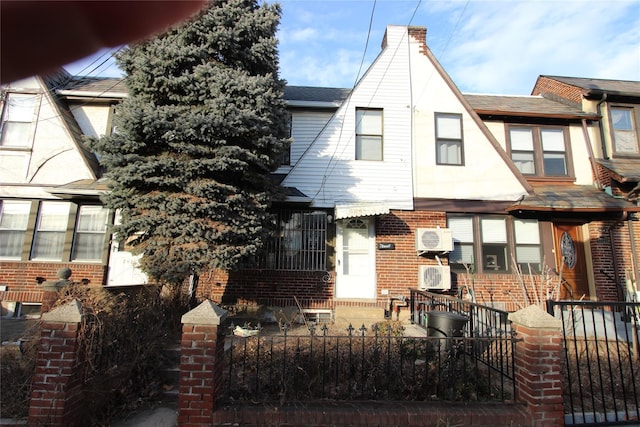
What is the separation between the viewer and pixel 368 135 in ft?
32.6

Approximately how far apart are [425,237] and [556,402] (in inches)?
216

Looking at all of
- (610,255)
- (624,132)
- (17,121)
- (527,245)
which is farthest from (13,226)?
(624,132)

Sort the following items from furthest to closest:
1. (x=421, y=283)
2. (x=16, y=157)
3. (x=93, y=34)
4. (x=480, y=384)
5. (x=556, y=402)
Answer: (x=16, y=157), (x=421, y=283), (x=480, y=384), (x=556, y=402), (x=93, y=34)

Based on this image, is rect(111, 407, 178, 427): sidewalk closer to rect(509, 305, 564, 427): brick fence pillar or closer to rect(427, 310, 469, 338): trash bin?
rect(427, 310, 469, 338): trash bin

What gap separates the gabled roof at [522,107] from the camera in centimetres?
1045

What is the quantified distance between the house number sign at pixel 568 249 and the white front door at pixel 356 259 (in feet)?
18.3

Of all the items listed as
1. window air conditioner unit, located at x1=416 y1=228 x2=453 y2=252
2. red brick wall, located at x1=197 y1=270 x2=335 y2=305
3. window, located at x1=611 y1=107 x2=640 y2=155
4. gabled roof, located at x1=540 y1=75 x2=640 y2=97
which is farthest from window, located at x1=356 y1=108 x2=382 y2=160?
window, located at x1=611 y1=107 x2=640 y2=155

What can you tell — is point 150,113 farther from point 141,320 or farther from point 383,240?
point 383,240

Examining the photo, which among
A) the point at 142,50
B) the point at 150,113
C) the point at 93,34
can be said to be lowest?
the point at 93,34

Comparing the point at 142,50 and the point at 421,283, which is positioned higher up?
the point at 142,50

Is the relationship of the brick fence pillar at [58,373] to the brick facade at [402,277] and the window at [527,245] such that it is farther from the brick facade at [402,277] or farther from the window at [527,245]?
the window at [527,245]

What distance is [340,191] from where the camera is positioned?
31.0 ft

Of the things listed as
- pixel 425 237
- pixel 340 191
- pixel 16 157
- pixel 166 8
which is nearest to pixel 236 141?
pixel 340 191

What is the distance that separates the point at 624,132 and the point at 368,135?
8245 mm
